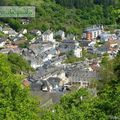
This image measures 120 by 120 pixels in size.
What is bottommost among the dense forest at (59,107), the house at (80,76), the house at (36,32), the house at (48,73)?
the house at (36,32)

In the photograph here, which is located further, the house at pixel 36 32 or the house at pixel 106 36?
the house at pixel 36 32

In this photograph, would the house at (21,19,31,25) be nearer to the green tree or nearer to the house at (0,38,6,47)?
the house at (0,38,6,47)

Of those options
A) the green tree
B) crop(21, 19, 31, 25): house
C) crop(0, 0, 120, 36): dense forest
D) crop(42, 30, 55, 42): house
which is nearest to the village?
crop(42, 30, 55, 42): house

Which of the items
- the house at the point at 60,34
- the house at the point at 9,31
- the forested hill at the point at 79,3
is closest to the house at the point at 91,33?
the house at the point at 60,34

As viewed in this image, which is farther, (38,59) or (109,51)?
(109,51)

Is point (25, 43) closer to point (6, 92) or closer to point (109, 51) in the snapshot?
point (109, 51)

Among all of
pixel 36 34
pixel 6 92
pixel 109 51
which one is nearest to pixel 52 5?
pixel 36 34

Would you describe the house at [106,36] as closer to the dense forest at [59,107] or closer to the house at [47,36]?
the house at [47,36]
